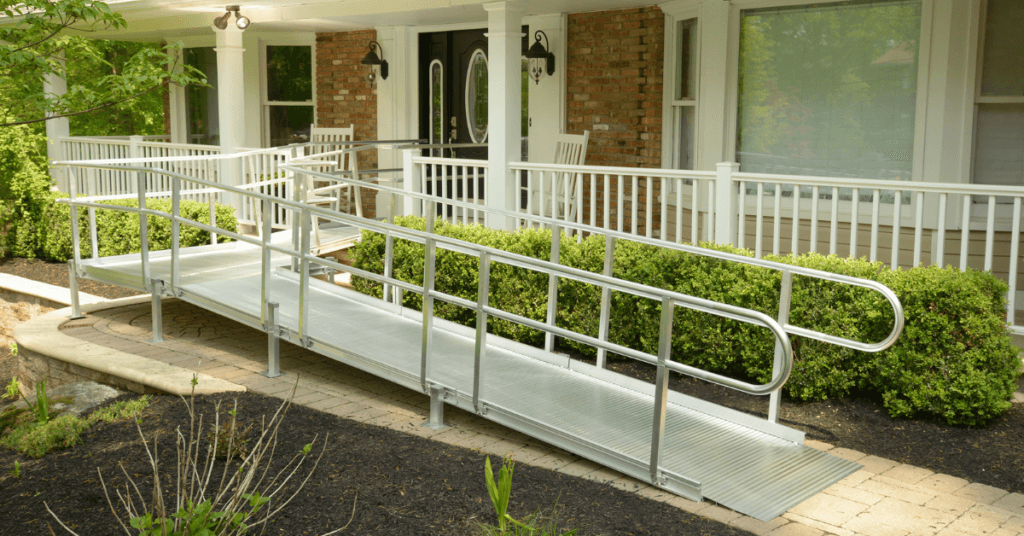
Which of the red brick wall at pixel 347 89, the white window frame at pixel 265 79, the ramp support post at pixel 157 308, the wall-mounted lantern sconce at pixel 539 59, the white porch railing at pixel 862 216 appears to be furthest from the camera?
the white window frame at pixel 265 79

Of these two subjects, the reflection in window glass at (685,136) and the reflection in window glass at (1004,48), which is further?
the reflection in window glass at (685,136)

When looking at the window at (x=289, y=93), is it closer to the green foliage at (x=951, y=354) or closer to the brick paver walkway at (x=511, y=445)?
the brick paver walkway at (x=511, y=445)

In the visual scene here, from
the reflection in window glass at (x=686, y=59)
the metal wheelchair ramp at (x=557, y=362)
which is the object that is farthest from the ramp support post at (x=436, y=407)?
the reflection in window glass at (x=686, y=59)

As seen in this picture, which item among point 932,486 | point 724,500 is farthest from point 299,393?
point 932,486

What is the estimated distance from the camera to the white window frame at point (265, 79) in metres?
13.0

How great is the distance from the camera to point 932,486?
4.30 meters

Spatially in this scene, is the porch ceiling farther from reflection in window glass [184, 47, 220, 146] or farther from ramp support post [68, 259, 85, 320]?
ramp support post [68, 259, 85, 320]

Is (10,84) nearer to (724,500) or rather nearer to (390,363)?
(390,363)

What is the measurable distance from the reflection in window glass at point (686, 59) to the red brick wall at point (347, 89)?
4.84 metres

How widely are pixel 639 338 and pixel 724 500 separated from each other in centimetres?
227

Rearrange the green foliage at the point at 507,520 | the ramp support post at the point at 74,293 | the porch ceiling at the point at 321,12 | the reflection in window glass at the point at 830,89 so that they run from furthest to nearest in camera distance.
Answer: the porch ceiling at the point at 321,12 < the ramp support post at the point at 74,293 < the reflection in window glass at the point at 830,89 < the green foliage at the point at 507,520

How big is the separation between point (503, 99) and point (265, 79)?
678cm

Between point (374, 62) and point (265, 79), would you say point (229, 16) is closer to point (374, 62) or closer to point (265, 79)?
point (374, 62)

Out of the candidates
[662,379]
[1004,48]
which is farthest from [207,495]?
[1004,48]
